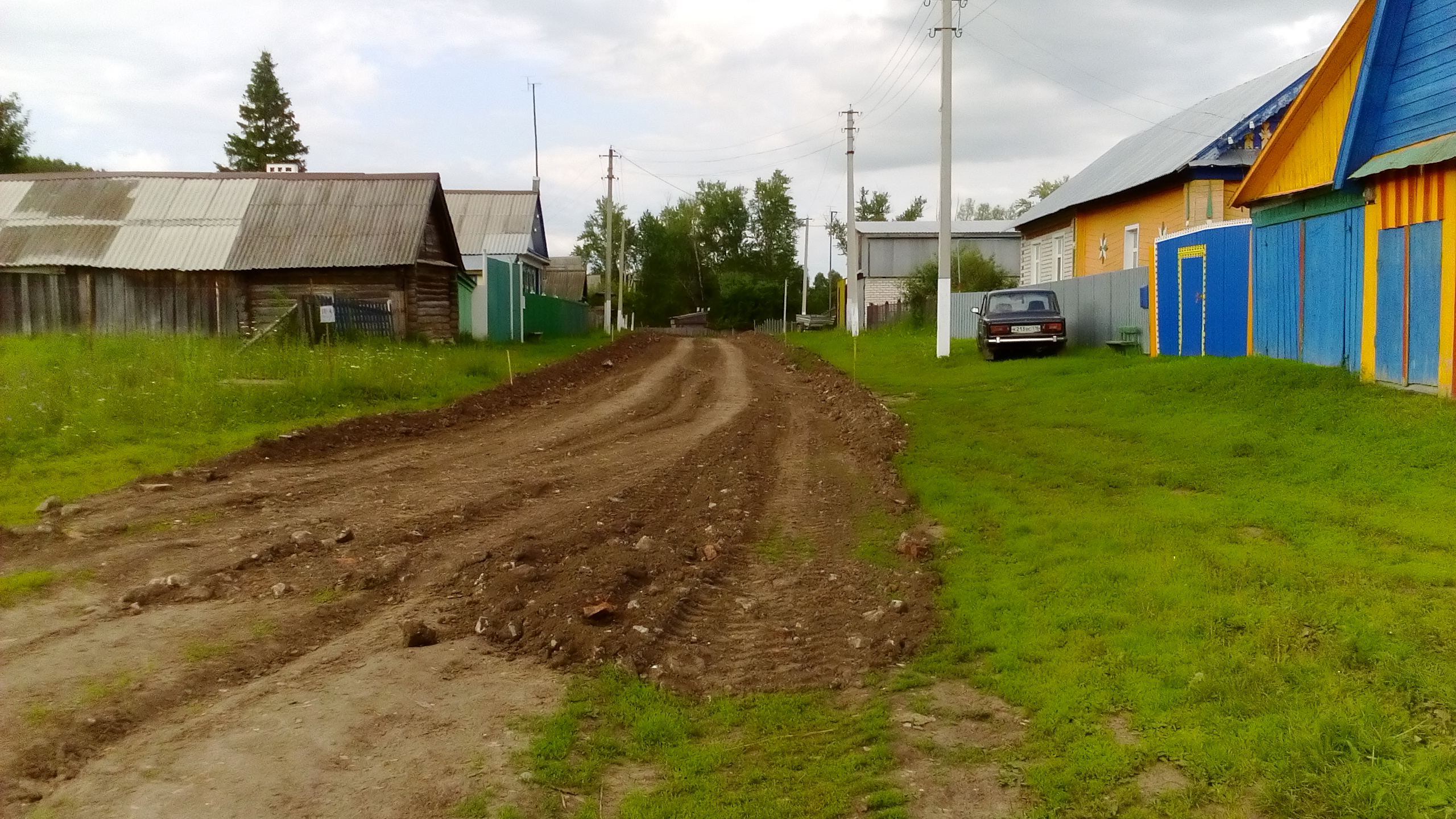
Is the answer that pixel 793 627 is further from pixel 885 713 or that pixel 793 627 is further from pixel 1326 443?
pixel 1326 443

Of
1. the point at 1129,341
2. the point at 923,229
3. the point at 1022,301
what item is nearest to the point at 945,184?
the point at 1022,301

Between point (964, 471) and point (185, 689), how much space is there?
24.6 ft

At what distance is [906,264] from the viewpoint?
5325cm

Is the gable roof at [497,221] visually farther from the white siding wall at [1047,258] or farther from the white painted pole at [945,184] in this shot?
the white painted pole at [945,184]

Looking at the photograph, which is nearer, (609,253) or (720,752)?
(720,752)

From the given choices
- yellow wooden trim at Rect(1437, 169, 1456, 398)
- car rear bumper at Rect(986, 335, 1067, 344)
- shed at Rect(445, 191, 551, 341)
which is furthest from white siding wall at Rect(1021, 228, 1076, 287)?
yellow wooden trim at Rect(1437, 169, 1456, 398)

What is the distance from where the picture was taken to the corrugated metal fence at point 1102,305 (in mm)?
21594

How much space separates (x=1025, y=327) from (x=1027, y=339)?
0.85 ft

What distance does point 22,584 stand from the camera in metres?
6.44

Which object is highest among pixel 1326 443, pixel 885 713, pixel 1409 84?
pixel 1409 84

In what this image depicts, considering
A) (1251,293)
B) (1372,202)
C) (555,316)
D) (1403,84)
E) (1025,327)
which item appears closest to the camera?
(1403,84)

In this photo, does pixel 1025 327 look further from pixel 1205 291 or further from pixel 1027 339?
pixel 1205 291

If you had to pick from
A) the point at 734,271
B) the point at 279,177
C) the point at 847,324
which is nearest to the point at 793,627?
the point at 279,177

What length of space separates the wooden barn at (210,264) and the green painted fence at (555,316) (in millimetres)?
7542
